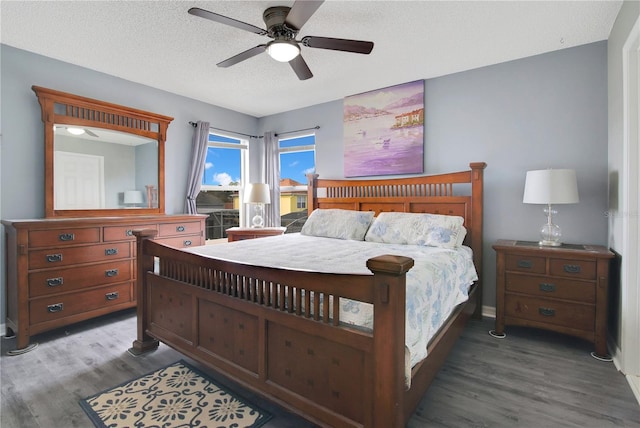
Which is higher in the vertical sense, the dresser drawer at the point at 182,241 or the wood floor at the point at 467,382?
the dresser drawer at the point at 182,241

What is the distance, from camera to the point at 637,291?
6.74 ft

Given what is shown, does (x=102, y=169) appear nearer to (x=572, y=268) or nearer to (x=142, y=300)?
(x=142, y=300)

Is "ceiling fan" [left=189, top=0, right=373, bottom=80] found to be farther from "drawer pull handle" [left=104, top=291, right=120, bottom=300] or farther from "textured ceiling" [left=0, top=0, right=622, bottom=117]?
"drawer pull handle" [left=104, top=291, right=120, bottom=300]

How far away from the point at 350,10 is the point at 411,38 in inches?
26.3

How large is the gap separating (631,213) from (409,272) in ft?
5.31

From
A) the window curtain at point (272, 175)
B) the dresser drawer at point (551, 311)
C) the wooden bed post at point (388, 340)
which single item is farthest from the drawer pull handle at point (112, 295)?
the dresser drawer at point (551, 311)

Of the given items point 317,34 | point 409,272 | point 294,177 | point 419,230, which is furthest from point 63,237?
point 419,230

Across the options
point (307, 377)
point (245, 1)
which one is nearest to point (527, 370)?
point (307, 377)

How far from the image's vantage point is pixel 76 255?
9.23ft

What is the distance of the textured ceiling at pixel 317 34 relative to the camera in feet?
7.36

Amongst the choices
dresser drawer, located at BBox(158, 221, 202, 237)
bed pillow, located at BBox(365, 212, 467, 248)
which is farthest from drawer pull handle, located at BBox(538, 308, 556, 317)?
dresser drawer, located at BBox(158, 221, 202, 237)

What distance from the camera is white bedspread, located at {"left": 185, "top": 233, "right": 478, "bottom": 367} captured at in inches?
57.7

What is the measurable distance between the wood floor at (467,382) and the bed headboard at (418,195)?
36.1 inches

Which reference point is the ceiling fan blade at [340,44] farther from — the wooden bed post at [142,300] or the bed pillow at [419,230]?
the wooden bed post at [142,300]
